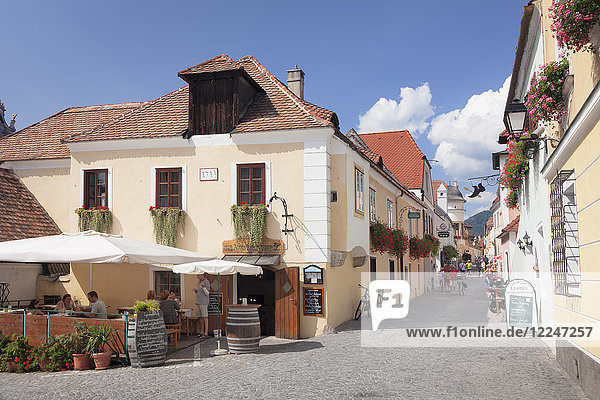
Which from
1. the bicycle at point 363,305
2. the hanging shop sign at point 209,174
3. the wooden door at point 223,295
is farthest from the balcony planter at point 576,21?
the bicycle at point 363,305

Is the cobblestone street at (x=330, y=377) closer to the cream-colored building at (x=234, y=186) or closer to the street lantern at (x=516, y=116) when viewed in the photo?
the cream-colored building at (x=234, y=186)

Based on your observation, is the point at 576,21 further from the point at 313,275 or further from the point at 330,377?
the point at 313,275

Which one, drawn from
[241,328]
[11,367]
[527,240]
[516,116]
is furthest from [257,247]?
[516,116]

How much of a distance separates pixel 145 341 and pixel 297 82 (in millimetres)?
10269

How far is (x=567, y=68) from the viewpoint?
333 inches

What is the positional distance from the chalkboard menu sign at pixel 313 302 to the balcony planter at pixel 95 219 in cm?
601

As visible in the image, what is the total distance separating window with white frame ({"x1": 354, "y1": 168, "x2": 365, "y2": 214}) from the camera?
54.1 feet

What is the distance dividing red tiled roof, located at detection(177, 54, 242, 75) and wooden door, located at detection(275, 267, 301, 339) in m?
5.78

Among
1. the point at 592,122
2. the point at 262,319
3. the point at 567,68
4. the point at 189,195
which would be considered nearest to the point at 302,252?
the point at 262,319

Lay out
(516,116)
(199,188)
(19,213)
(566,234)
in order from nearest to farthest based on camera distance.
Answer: (566,234)
(516,116)
(199,188)
(19,213)

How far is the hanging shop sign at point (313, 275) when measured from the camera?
14361 mm

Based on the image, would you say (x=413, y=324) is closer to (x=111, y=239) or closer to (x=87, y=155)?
(x=111, y=239)

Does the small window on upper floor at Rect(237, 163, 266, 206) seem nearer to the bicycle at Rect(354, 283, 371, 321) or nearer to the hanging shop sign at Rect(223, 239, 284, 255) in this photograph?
the hanging shop sign at Rect(223, 239, 284, 255)

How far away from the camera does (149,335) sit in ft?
35.8
